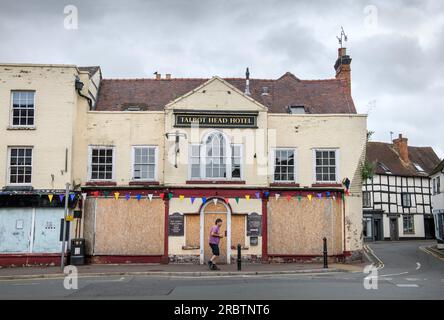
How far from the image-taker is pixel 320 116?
23125 millimetres

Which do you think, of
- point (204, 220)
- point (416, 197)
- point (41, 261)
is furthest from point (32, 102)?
point (416, 197)

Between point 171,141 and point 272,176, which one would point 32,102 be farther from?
point 272,176

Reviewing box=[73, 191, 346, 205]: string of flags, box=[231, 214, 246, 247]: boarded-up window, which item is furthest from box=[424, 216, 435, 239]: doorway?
box=[231, 214, 246, 247]: boarded-up window

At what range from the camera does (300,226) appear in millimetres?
22234

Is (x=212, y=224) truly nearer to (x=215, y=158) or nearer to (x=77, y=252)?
(x=215, y=158)

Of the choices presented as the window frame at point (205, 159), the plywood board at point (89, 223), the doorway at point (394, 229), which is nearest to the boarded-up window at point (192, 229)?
the window frame at point (205, 159)

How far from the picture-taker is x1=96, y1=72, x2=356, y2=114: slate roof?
2497 centimetres

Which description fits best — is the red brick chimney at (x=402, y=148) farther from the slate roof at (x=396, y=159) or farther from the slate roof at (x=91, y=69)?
the slate roof at (x=91, y=69)

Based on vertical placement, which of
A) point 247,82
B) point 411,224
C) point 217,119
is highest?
point 247,82

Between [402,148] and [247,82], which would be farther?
[402,148]

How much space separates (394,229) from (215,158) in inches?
1274

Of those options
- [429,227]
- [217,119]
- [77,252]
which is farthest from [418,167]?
[77,252]

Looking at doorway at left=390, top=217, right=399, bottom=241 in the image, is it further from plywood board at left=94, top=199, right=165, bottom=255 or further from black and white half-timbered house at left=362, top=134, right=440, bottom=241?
plywood board at left=94, top=199, right=165, bottom=255

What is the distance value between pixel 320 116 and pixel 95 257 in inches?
453
